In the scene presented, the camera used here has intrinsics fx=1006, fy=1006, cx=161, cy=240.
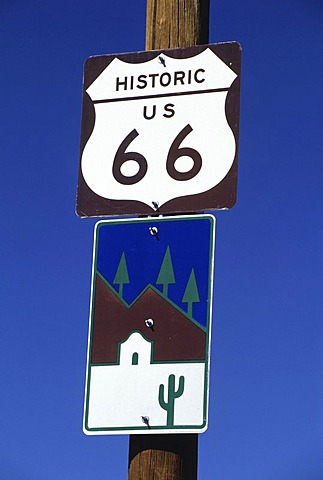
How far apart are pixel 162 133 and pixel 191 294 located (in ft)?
1.91

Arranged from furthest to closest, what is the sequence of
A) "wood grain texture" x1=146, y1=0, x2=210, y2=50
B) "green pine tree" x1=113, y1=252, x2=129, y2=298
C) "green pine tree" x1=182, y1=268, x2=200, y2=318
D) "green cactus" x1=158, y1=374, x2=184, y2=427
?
"wood grain texture" x1=146, y1=0, x2=210, y2=50 → "green pine tree" x1=113, y1=252, x2=129, y2=298 → "green pine tree" x1=182, y1=268, x2=200, y2=318 → "green cactus" x1=158, y1=374, x2=184, y2=427

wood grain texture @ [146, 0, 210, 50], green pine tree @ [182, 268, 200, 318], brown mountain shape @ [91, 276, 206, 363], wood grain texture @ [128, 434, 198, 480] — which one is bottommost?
wood grain texture @ [128, 434, 198, 480]

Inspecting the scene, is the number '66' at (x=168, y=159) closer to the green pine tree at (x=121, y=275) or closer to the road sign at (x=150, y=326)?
the road sign at (x=150, y=326)

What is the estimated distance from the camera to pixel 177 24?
358cm

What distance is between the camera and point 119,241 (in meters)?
3.28

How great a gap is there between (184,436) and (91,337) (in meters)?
0.43

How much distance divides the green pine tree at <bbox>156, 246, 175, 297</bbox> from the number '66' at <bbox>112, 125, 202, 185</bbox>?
29 cm

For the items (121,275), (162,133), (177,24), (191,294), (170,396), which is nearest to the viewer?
(170,396)

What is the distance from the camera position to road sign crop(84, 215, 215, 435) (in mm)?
3037

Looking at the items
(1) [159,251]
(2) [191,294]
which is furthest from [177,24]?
(2) [191,294]

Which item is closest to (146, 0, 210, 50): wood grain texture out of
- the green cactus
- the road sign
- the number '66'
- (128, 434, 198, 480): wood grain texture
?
the number '66'

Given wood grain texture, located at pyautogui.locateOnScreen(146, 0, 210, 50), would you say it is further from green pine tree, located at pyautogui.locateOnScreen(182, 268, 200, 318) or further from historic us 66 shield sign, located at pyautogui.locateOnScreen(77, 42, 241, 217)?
green pine tree, located at pyautogui.locateOnScreen(182, 268, 200, 318)

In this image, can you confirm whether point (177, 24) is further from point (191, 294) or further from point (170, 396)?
point (170, 396)

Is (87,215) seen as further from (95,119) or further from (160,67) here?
(160,67)
